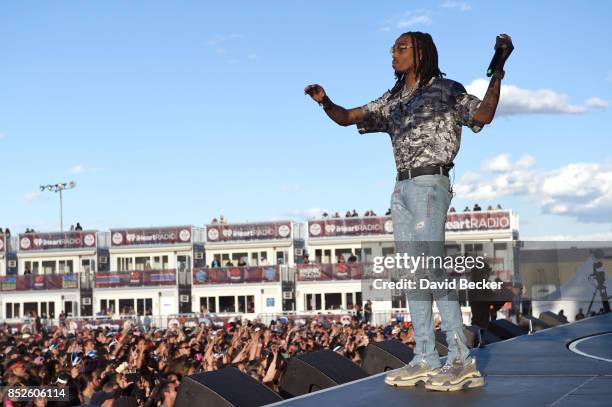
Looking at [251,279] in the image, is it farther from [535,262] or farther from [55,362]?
[55,362]

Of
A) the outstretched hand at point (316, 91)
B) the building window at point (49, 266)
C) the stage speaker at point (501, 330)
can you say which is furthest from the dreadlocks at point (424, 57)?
the building window at point (49, 266)

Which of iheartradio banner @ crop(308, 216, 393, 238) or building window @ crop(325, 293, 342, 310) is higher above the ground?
iheartradio banner @ crop(308, 216, 393, 238)

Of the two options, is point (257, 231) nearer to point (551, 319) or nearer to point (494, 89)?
point (551, 319)

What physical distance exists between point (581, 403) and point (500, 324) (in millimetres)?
8025

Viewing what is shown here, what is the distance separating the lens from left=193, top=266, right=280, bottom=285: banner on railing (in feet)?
220

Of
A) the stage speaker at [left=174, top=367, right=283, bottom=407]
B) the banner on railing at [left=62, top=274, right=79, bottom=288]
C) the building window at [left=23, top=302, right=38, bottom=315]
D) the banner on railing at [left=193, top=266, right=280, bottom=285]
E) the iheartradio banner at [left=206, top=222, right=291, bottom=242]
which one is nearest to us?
the stage speaker at [left=174, top=367, right=283, bottom=407]

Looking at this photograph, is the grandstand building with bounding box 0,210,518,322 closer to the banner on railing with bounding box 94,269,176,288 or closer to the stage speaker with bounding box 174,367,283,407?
the banner on railing with bounding box 94,269,176,288

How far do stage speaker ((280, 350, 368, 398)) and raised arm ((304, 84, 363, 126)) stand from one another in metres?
1.83

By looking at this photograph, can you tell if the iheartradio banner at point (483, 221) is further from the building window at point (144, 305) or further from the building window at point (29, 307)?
the building window at point (29, 307)

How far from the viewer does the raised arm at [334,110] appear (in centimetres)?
558

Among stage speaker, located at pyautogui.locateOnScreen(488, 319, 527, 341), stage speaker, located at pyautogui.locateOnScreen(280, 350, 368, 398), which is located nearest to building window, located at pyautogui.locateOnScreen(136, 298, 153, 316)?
stage speaker, located at pyautogui.locateOnScreen(488, 319, 527, 341)

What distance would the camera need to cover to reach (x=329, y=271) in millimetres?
66062

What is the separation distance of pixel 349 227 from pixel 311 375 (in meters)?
62.7

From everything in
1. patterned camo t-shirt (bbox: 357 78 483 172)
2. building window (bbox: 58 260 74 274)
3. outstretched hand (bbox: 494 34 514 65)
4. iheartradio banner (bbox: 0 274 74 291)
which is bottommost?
iheartradio banner (bbox: 0 274 74 291)
